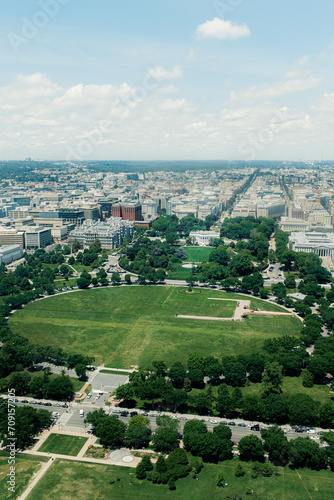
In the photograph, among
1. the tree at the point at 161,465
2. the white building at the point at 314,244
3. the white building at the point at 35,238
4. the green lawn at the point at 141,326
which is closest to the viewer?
the tree at the point at 161,465

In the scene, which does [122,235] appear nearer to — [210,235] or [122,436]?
[210,235]

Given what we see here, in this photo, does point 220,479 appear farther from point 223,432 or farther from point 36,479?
point 36,479

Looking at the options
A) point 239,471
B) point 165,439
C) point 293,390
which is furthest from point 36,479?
point 293,390

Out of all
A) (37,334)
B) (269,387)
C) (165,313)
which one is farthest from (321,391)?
(37,334)

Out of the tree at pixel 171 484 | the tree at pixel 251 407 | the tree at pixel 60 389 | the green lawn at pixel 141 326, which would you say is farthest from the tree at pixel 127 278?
the tree at pixel 171 484

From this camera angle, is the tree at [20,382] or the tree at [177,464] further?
the tree at [20,382]

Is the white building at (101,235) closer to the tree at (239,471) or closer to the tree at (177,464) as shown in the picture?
the tree at (177,464)
